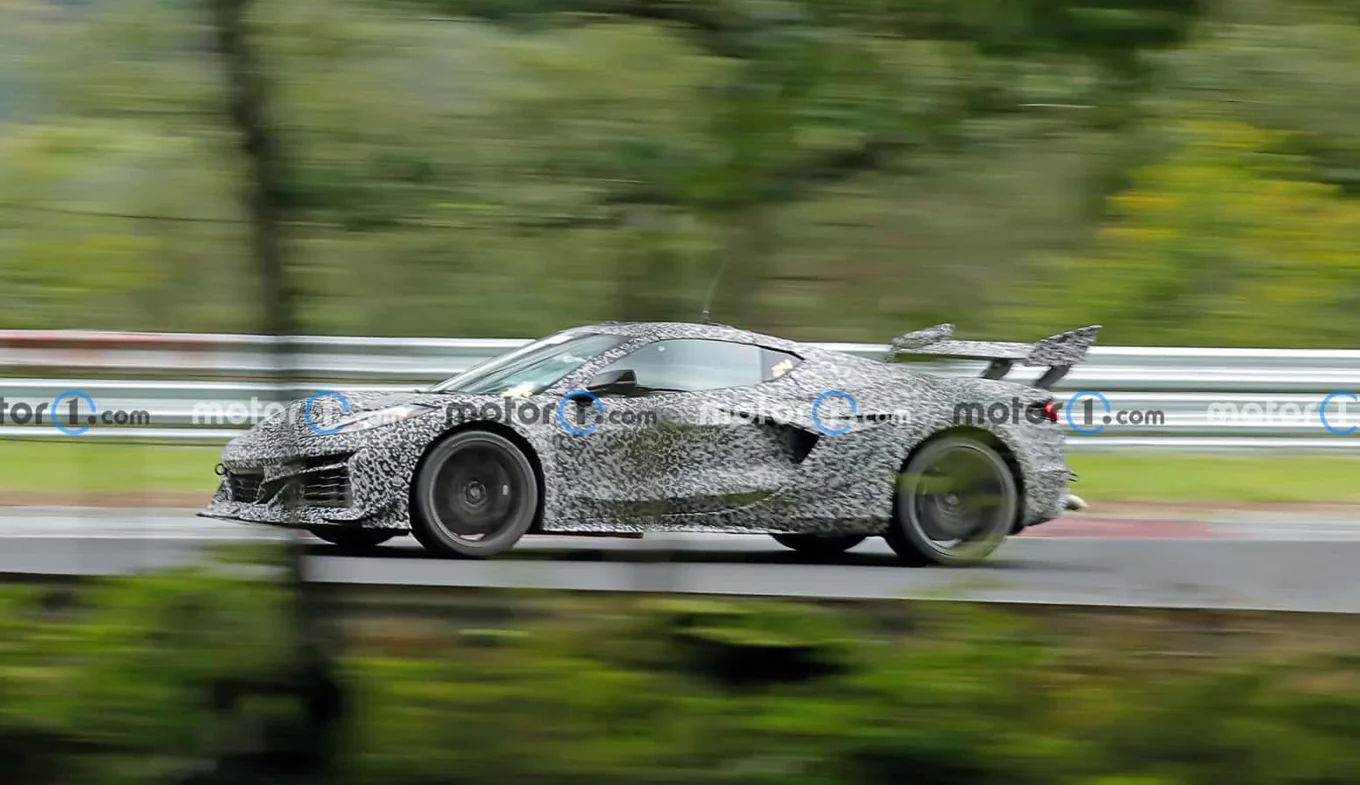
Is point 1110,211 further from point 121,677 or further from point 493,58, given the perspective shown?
point 121,677

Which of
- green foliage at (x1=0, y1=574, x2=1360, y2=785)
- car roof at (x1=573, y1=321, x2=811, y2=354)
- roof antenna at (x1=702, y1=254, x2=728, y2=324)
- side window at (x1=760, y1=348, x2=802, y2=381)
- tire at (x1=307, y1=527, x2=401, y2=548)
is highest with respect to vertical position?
roof antenna at (x1=702, y1=254, x2=728, y2=324)

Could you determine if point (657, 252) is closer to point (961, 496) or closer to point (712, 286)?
point (712, 286)

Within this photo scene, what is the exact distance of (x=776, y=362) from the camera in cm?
517

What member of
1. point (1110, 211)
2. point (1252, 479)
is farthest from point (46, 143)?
point (1252, 479)

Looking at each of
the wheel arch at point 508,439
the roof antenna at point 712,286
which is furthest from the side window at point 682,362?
the wheel arch at point 508,439

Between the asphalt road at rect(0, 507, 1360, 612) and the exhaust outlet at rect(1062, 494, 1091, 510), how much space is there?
116 millimetres

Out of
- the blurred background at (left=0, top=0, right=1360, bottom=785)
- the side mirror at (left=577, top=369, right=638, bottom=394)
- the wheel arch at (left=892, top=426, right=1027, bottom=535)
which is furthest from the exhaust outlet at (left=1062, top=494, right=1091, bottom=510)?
the side mirror at (left=577, top=369, right=638, bottom=394)

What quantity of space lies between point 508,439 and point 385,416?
58 centimetres

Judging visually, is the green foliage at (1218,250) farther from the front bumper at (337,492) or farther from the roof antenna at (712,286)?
the front bumper at (337,492)

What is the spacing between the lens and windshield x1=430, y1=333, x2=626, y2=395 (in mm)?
4289

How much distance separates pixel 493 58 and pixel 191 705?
1704 mm

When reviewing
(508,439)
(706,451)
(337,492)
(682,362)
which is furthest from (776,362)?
(337,492)

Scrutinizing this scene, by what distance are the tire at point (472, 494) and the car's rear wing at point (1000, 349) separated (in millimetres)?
3147

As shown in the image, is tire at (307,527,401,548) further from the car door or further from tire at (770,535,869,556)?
tire at (770,535,869,556)
